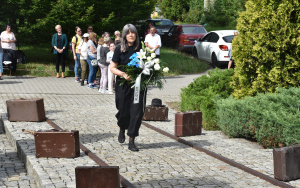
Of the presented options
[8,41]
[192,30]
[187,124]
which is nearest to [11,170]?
[187,124]

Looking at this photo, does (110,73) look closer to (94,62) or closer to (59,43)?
(94,62)

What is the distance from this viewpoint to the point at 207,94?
11.2m

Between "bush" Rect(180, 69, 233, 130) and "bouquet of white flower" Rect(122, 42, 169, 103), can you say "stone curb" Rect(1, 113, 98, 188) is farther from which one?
"bush" Rect(180, 69, 233, 130)

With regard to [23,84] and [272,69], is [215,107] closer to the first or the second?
[272,69]

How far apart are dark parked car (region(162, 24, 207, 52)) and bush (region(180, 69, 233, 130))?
1612cm

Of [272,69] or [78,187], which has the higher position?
[272,69]

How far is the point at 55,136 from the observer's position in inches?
295

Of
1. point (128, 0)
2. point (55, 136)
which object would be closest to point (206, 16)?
point (128, 0)

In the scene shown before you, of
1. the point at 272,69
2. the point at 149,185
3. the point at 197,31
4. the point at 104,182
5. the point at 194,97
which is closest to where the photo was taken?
the point at 104,182

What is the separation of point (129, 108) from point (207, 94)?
3.48 meters

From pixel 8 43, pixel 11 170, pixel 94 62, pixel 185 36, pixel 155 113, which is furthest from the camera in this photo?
pixel 185 36

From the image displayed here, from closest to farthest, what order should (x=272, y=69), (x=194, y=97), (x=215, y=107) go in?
(x=272, y=69)
(x=215, y=107)
(x=194, y=97)

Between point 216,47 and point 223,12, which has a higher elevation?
point 223,12

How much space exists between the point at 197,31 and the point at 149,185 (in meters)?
23.5
